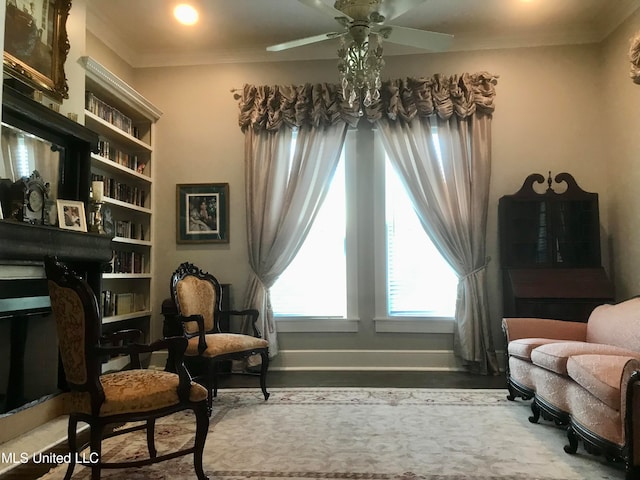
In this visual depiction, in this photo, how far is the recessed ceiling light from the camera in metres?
4.27

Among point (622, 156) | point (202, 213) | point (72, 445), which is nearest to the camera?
point (72, 445)

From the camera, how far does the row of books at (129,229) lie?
4589 millimetres

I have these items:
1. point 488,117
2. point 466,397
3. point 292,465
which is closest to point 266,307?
point 466,397

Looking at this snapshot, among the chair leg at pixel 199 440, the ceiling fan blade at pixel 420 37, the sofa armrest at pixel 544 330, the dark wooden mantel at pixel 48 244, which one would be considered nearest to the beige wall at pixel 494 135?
the sofa armrest at pixel 544 330

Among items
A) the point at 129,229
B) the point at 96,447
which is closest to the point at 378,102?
the point at 129,229

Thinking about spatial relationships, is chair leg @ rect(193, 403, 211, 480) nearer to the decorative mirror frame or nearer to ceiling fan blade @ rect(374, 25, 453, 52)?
ceiling fan blade @ rect(374, 25, 453, 52)

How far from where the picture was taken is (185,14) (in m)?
4.38

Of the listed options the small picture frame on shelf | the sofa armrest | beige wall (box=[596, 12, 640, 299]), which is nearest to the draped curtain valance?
beige wall (box=[596, 12, 640, 299])

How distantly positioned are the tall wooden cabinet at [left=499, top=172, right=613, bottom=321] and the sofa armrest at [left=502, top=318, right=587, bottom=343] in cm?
65

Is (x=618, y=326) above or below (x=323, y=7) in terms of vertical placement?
below

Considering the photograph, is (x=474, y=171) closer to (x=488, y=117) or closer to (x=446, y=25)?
(x=488, y=117)

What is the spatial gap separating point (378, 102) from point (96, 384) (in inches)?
147

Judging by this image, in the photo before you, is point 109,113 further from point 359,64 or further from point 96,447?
point 96,447

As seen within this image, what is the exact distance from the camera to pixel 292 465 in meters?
2.40
